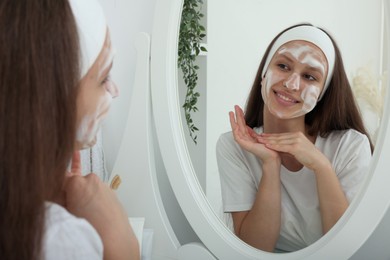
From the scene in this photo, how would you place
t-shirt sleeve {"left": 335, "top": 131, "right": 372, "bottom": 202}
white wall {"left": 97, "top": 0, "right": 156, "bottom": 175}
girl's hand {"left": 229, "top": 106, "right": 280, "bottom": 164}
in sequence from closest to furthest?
t-shirt sleeve {"left": 335, "top": 131, "right": 372, "bottom": 202}, girl's hand {"left": 229, "top": 106, "right": 280, "bottom": 164}, white wall {"left": 97, "top": 0, "right": 156, "bottom": 175}

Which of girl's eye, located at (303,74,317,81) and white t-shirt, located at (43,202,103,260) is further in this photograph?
girl's eye, located at (303,74,317,81)

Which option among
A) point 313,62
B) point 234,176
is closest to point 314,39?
point 313,62

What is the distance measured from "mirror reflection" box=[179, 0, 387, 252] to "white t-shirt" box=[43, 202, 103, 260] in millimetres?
363

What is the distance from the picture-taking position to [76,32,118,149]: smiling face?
51 cm

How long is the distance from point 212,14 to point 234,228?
360 mm

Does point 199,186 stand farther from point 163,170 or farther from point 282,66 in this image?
point 282,66

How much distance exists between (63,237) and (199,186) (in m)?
0.43

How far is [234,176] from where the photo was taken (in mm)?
788

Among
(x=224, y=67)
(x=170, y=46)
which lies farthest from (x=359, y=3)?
(x=170, y=46)

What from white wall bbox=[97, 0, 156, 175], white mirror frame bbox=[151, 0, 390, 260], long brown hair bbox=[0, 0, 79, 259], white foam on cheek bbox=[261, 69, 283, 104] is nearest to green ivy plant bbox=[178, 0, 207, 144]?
white mirror frame bbox=[151, 0, 390, 260]

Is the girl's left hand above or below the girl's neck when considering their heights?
below

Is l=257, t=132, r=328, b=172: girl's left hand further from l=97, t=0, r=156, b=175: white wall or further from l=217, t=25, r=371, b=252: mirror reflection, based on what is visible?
l=97, t=0, r=156, b=175: white wall

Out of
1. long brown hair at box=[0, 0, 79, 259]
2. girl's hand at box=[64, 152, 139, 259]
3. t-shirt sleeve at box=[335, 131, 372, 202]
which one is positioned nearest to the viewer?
long brown hair at box=[0, 0, 79, 259]

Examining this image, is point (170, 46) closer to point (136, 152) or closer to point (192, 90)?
point (192, 90)
